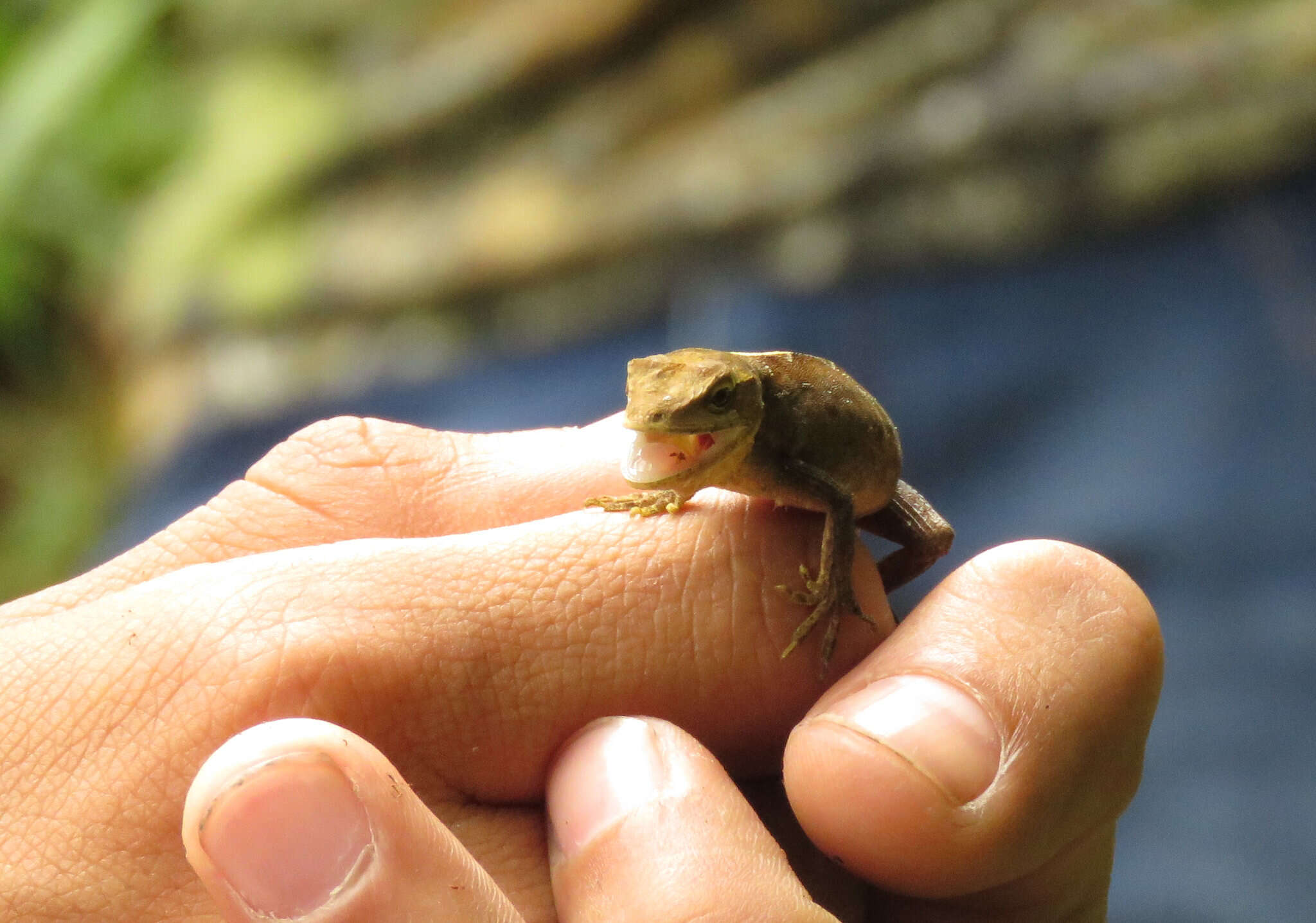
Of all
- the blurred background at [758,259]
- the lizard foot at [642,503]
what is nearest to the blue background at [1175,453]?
the blurred background at [758,259]

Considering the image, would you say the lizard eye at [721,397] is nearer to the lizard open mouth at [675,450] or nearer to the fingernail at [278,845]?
the lizard open mouth at [675,450]

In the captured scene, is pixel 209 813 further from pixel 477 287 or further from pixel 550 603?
pixel 477 287

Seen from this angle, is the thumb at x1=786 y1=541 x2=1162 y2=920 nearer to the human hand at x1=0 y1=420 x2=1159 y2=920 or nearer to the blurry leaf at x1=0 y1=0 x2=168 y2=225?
the human hand at x1=0 y1=420 x2=1159 y2=920

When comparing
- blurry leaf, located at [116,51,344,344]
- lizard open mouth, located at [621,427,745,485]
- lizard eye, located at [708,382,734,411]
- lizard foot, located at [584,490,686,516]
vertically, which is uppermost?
blurry leaf, located at [116,51,344,344]

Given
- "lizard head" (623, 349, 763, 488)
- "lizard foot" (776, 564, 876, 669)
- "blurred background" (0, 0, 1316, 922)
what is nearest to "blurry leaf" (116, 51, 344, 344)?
"blurred background" (0, 0, 1316, 922)

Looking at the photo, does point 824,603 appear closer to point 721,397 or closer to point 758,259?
point 721,397

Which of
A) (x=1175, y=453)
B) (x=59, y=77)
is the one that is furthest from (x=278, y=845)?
(x=59, y=77)

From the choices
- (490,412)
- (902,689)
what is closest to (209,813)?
(902,689)
